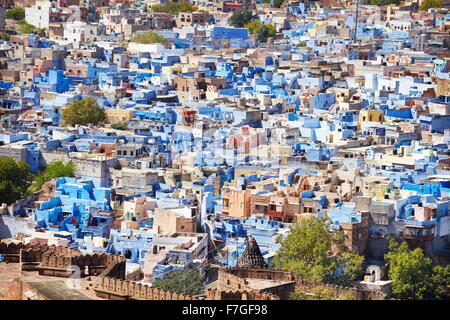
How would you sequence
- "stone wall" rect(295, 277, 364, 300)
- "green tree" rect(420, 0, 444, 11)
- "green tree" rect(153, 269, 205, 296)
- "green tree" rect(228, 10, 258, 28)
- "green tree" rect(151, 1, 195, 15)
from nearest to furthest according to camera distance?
"stone wall" rect(295, 277, 364, 300) → "green tree" rect(153, 269, 205, 296) → "green tree" rect(228, 10, 258, 28) → "green tree" rect(420, 0, 444, 11) → "green tree" rect(151, 1, 195, 15)

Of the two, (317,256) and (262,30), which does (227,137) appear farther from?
(262,30)

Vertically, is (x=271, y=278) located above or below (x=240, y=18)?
above

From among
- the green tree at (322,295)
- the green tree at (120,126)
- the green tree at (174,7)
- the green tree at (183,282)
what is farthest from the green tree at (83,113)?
the green tree at (174,7)

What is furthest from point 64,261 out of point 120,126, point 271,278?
point 120,126

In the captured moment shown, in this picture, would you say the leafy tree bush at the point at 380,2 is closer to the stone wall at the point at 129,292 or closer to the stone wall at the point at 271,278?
the stone wall at the point at 271,278

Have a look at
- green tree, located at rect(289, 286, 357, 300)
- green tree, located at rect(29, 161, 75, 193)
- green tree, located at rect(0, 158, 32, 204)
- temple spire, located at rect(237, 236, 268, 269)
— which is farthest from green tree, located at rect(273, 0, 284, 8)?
green tree, located at rect(289, 286, 357, 300)

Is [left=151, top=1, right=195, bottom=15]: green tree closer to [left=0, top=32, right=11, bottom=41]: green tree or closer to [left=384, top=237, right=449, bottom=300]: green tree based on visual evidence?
[left=0, top=32, right=11, bottom=41]: green tree
